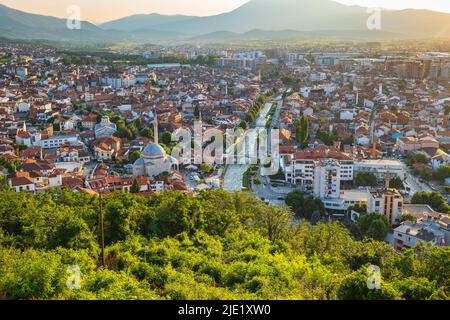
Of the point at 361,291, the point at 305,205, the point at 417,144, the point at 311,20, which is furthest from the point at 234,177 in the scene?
the point at 311,20

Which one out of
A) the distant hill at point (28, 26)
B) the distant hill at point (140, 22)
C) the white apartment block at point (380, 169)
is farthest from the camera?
the distant hill at point (140, 22)

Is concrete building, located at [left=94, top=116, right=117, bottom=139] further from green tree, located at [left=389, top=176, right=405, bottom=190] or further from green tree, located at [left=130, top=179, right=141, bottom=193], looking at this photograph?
green tree, located at [left=389, top=176, right=405, bottom=190]

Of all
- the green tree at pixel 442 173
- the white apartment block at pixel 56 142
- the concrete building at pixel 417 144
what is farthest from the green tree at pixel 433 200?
the white apartment block at pixel 56 142

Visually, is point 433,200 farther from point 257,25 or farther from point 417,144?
point 257,25

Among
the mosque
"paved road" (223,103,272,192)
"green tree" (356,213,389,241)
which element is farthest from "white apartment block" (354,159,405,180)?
the mosque

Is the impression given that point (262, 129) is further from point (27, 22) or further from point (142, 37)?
point (142, 37)

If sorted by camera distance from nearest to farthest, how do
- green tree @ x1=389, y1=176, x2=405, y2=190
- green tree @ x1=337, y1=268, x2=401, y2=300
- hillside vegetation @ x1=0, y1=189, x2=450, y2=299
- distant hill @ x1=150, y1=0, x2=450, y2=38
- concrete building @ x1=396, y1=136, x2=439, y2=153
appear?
green tree @ x1=337, y1=268, x2=401, y2=300
hillside vegetation @ x1=0, y1=189, x2=450, y2=299
green tree @ x1=389, y1=176, x2=405, y2=190
concrete building @ x1=396, y1=136, x2=439, y2=153
distant hill @ x1=150, y1=0, x2=450, y2=38

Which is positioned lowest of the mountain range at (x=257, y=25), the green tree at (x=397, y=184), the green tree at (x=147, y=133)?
the green tree at (x=397, y=184)

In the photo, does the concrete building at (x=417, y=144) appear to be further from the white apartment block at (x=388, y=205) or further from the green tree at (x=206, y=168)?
the green tree at (x=206, y=168)

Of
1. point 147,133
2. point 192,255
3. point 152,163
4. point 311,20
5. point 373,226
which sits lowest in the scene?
point 373,226
